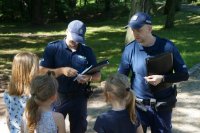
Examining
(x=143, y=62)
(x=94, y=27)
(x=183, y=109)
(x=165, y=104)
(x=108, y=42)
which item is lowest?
(x=94, y=27)

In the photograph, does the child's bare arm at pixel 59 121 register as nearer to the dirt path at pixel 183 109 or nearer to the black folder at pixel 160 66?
the black folder at pixel 160 66

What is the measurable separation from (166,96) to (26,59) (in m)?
1.42

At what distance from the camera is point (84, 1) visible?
4822 cm

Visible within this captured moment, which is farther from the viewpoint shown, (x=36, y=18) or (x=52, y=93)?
(x=36, y=18)

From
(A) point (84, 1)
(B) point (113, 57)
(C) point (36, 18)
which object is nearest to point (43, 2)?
(C) point (36, 18)

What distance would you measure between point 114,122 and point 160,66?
0.83 m

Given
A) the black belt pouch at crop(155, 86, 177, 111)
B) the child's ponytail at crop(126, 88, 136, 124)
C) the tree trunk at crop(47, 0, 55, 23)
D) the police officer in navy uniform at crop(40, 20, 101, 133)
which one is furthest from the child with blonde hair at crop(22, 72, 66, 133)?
the tree trunk at crop(47, 0, 55, 23)

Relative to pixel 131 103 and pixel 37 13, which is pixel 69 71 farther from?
pixel 37 13

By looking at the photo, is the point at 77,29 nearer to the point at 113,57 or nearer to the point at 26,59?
the point at 26,59

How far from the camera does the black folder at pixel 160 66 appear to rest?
4195mm

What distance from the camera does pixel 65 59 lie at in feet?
15.5

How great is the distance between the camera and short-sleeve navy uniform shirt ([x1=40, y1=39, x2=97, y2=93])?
4.73 meters

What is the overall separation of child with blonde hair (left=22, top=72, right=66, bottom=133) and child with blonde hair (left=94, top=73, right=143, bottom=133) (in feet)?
1.40

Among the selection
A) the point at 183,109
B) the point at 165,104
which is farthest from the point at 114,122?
the point at 183,109
